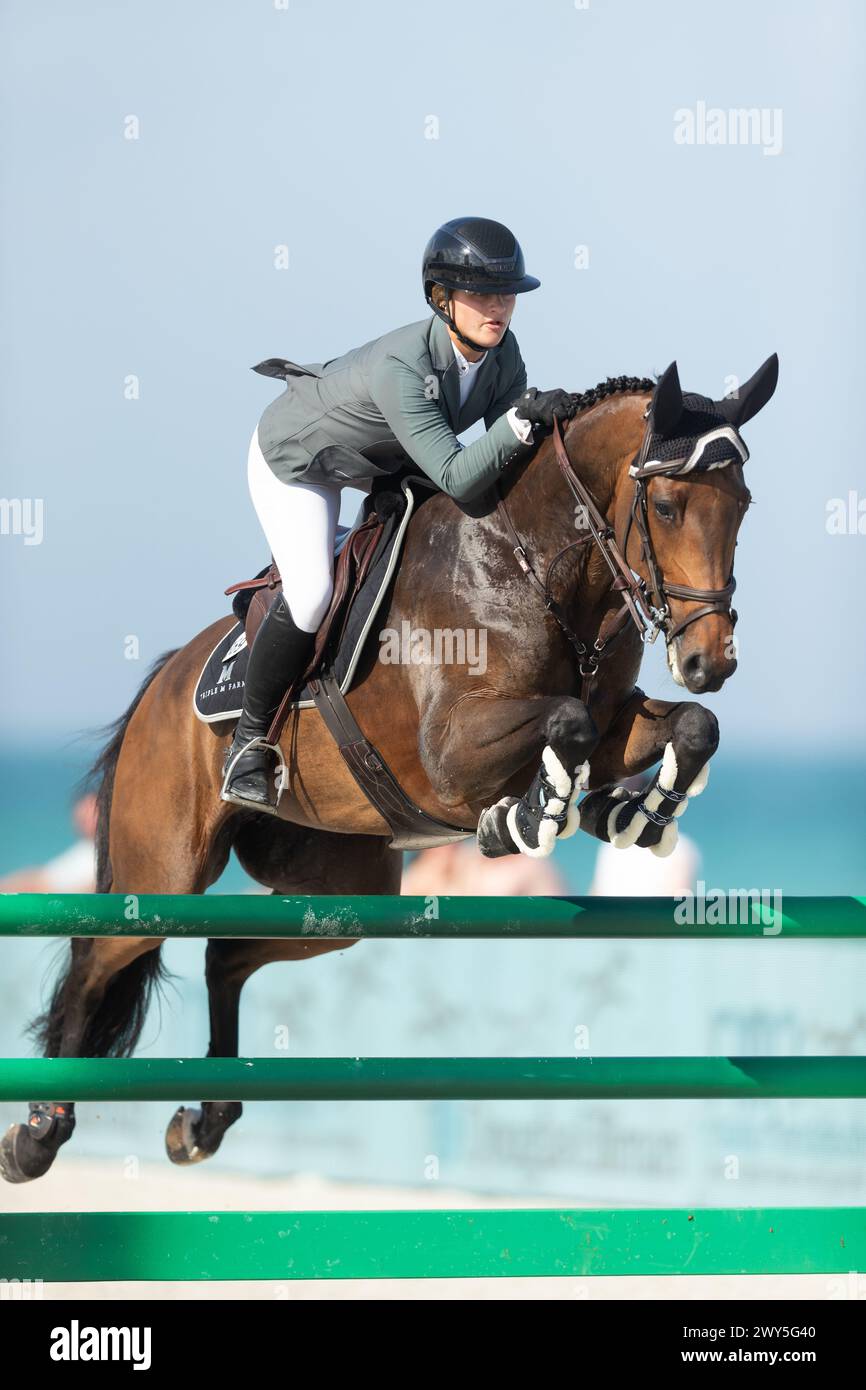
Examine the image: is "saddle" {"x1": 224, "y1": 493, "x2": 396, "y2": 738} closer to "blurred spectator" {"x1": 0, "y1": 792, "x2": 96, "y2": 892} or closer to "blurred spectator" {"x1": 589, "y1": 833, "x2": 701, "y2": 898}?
"blurred spectator" {"x1": 589, "y1": 833, "x2": 701, "y2": 898}

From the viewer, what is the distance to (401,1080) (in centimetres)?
286

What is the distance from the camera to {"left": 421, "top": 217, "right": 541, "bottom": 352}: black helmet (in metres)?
3.26

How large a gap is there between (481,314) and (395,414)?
29 cm

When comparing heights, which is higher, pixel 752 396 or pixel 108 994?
pixel 752 396

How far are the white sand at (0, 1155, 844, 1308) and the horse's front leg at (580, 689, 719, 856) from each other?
3.32 feet

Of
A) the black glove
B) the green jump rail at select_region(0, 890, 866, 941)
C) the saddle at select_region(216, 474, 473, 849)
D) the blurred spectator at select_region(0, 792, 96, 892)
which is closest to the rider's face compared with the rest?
the black glove

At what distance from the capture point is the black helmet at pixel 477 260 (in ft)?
10.7

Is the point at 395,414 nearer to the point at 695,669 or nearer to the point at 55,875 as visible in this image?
the point at 695,669

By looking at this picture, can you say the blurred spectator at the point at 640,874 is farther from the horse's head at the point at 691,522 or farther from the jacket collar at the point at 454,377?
the horse's head at the point at 691,522

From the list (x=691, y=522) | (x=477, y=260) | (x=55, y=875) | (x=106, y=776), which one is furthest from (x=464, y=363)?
(x=55, y=875)

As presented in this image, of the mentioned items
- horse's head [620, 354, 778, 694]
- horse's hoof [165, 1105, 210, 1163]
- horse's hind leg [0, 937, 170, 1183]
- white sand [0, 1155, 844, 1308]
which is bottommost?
white sand [0, 1155, 844, 1308]
